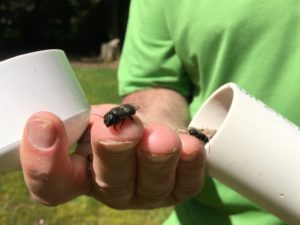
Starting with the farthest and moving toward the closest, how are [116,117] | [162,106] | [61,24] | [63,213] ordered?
[61,24] → [63,213] → [162,106] → [116,117]

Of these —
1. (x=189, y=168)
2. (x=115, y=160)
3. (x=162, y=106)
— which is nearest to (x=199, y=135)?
(x=189, y=168)

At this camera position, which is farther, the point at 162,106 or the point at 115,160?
the point at 162,106

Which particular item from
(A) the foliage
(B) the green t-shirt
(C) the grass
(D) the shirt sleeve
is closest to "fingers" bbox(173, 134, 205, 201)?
(B) the green t-shirt

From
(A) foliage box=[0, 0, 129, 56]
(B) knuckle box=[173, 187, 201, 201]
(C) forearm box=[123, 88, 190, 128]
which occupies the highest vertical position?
(B) knuckle box=[173, 187, 201, 201]

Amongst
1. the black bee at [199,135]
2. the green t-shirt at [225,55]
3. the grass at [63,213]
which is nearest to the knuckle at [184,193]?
the black bee at [199,135]

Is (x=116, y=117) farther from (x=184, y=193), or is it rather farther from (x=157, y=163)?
(x=184, y=193)

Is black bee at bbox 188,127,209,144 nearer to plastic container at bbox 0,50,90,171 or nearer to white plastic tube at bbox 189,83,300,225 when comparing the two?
white plastic tube at bbox 189,83,300,225
